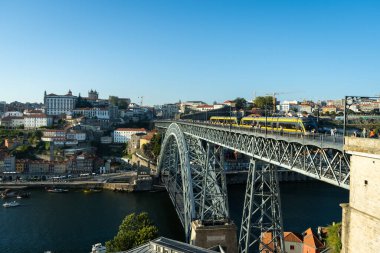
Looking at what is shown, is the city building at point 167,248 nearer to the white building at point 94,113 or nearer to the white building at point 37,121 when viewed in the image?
the white building at point 37,121

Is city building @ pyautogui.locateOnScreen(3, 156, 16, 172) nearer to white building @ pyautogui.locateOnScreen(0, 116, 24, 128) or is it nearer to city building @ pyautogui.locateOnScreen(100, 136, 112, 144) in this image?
city building @ pyautogui.locateOnScreen(100, 136, 112, 144)

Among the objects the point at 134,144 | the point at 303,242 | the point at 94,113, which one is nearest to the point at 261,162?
the point at 303,242

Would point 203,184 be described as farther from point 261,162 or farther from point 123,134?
point 123,134

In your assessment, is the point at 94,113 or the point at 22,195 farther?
the point at 94,113

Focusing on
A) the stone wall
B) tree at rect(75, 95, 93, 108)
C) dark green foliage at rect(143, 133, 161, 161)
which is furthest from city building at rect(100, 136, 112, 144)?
the stone wall

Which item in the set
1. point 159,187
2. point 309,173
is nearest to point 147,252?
point 309,173

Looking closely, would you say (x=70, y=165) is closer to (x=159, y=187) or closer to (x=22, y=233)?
(x=159, y=187)
